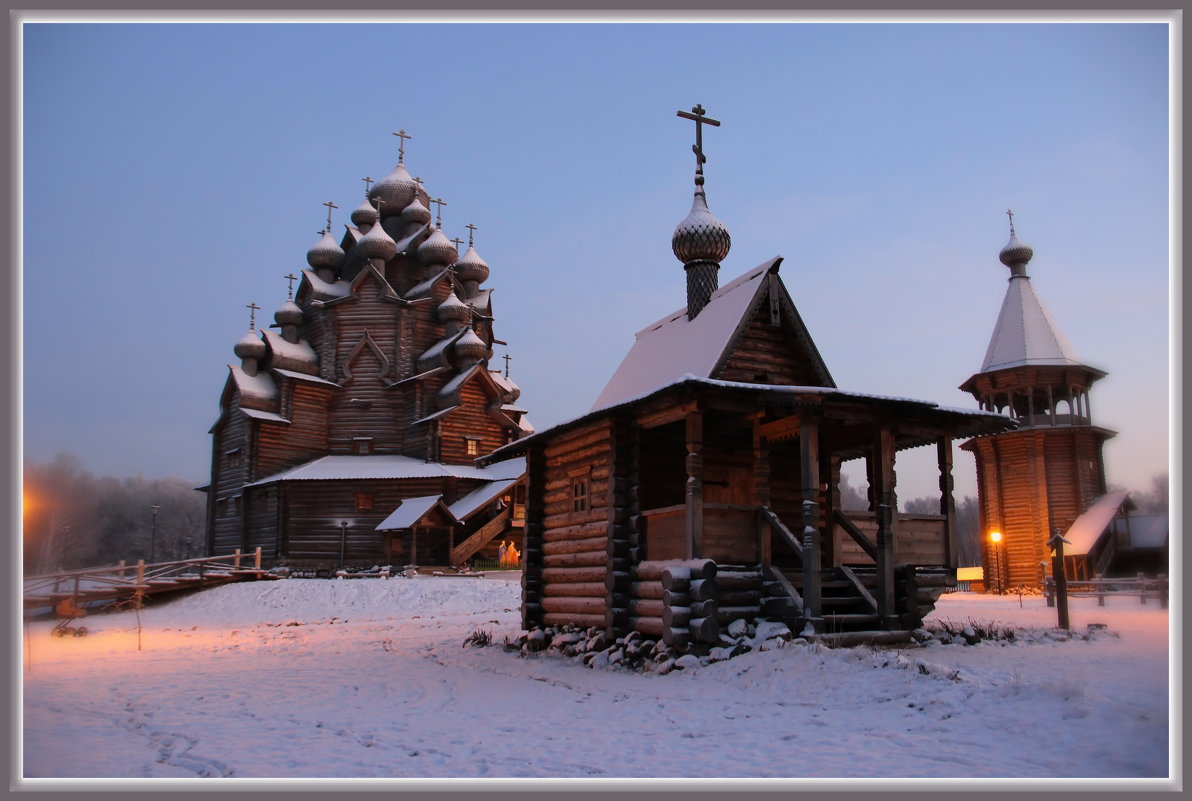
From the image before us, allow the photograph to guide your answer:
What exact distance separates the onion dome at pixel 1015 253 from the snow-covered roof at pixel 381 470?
20.2 meters

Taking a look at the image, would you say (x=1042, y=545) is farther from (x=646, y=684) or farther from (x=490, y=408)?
(x=646, y=684)

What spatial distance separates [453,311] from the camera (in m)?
41.4

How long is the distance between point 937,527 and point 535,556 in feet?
23.8

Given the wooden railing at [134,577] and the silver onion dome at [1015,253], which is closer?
the wooden railing at [134,577]

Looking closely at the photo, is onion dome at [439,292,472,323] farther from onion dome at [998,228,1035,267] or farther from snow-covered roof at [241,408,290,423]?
onion dome at [998,228,1035,267]

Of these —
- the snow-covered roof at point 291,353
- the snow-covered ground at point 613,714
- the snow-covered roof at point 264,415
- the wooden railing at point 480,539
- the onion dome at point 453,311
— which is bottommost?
the snow-covered ground at point 613,714

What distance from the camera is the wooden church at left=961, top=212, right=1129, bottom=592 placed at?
32062mm

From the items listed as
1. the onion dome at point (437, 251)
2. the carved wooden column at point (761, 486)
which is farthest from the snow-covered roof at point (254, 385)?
the carved wooden column at point (761, 486)

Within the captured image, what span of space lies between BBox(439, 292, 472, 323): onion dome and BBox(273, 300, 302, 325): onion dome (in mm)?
6626

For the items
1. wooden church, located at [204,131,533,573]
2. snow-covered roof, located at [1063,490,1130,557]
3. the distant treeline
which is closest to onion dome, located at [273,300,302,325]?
wooden church, located at [204,131,533,573]

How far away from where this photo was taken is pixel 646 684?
11.3m

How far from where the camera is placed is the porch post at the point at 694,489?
12430 mm

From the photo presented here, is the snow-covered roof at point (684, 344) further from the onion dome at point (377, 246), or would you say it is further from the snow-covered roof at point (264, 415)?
the onion dome at point (377, 246)

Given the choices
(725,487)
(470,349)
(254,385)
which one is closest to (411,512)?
(470,349)
